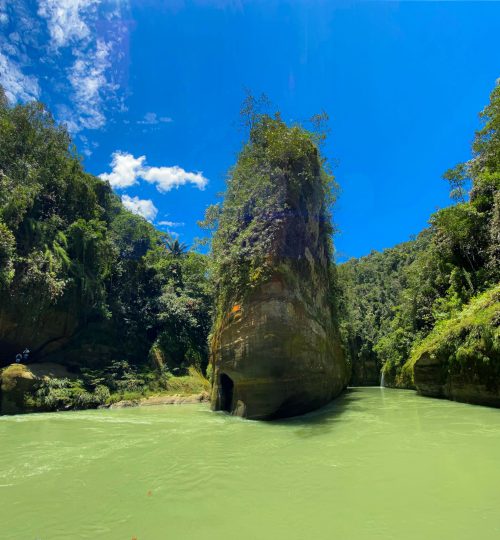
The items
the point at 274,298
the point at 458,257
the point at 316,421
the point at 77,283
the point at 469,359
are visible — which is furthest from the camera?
the point at 77,283

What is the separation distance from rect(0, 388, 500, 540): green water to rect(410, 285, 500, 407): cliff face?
2018 mm

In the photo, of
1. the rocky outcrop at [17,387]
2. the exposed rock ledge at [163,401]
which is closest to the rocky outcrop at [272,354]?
the exposed rock ledge at [163,401]

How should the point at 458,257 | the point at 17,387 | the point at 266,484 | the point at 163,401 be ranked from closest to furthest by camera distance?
the point at 266,484 < the point at 17,387 < the point at 458,257 < the point at 163,401

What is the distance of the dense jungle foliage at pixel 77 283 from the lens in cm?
2066

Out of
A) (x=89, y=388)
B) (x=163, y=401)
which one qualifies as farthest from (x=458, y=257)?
(x=89, y=388)

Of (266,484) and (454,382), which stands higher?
(454,382)

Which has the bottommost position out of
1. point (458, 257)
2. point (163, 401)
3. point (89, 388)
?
point (163, 401)

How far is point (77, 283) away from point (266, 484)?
22294mm

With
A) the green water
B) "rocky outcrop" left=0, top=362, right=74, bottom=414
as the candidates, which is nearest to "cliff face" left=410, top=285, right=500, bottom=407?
the green water

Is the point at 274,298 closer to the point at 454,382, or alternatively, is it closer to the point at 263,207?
the point at 263,207

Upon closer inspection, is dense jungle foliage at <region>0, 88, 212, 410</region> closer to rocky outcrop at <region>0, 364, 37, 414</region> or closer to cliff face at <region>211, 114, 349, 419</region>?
rocky outcrop at <region>0, 364, 37, 414</region>

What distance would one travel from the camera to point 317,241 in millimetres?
16359

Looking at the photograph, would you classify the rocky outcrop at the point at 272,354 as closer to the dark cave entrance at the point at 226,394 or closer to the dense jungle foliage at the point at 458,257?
the dark cave entrance at the point at 226,394

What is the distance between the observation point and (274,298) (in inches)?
460
